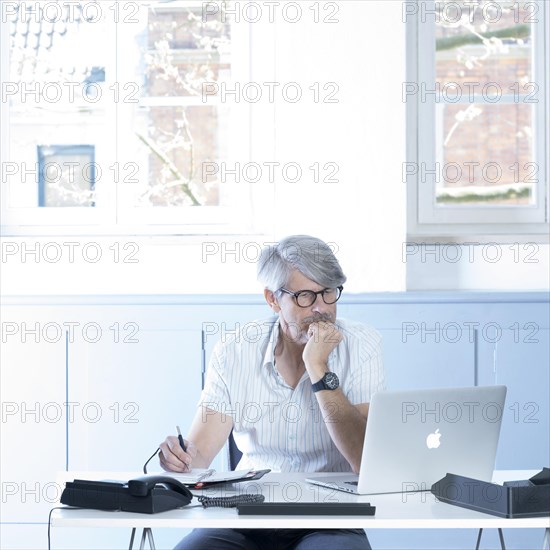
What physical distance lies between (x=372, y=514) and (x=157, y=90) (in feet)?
8.86

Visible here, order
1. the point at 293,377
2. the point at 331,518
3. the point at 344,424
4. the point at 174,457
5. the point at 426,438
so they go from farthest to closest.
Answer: the point at 293,377 → the point at 344,424 → the point at 174,457 → the point at 426,438 → the point at 331,518

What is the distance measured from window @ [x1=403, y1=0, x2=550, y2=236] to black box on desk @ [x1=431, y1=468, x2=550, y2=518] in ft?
7.07

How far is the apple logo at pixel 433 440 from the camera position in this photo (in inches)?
90.8

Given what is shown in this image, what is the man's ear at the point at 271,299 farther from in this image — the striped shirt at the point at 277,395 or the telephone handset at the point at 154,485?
the telephone handset at the point at 154,485

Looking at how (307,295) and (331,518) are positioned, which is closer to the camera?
(331,518)

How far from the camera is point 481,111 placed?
4297 millimetres

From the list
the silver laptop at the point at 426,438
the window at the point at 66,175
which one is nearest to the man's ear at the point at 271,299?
the silver laptop at the point at 426,438

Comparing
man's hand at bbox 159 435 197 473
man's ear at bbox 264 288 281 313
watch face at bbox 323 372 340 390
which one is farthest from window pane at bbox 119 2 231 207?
man's hand at bbox 159 435 197 473

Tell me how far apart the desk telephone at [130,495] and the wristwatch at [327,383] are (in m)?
0.65

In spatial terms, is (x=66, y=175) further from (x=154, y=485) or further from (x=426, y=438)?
(x=426, y=438)

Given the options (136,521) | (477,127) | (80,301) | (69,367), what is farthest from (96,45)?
(136,521)

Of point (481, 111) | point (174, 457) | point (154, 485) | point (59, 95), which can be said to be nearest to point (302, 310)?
point (174, 457)

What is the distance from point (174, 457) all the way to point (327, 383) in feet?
1.64

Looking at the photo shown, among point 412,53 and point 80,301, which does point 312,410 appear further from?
point 412,53
